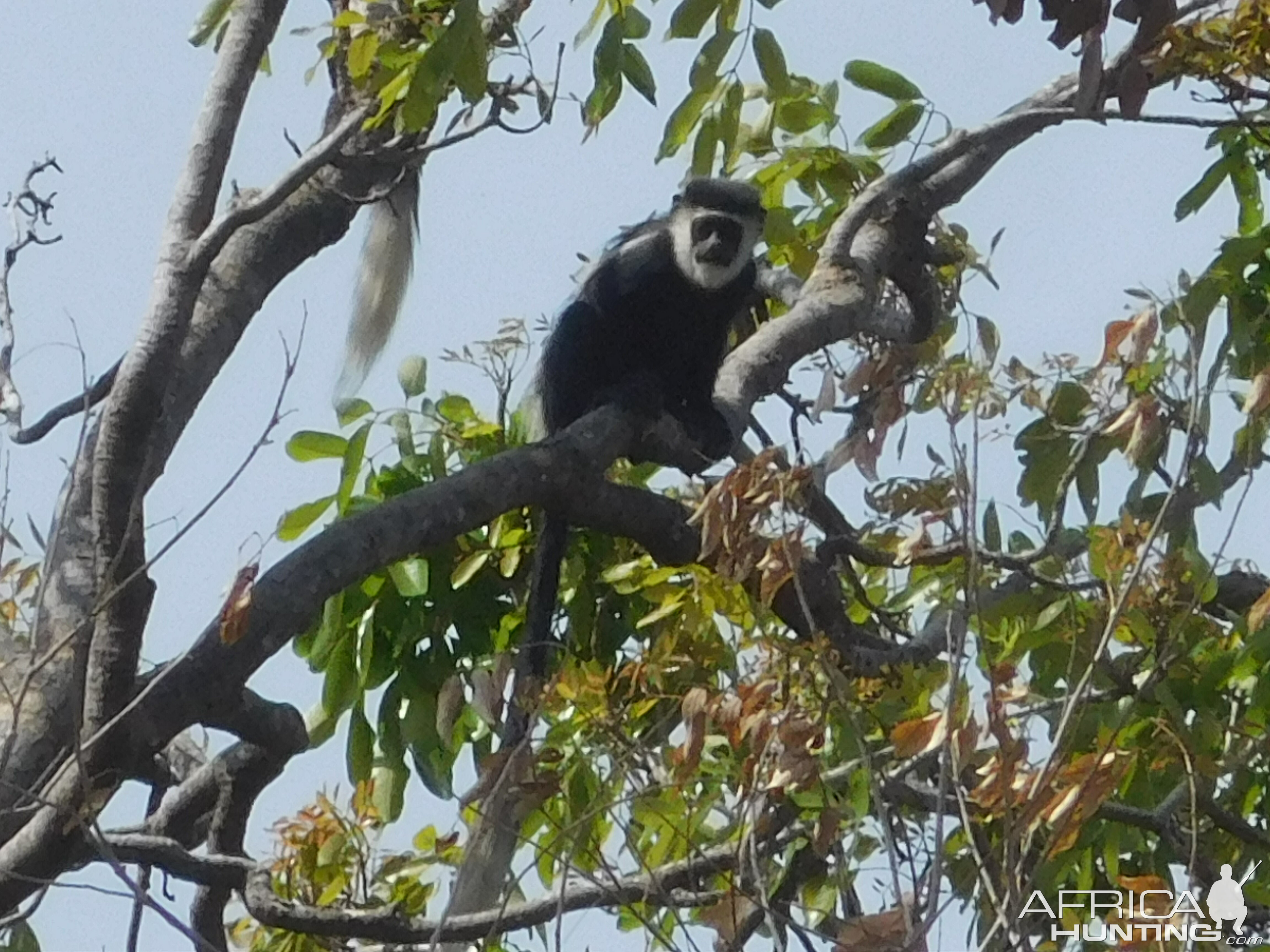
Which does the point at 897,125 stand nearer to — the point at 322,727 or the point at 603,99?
the point at 603,99

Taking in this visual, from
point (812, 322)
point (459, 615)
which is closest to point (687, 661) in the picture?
point (459, 615)

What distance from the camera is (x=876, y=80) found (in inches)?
107

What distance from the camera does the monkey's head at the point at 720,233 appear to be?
3.71 m

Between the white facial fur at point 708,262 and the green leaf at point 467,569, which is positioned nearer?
the green leaf at point 467,569

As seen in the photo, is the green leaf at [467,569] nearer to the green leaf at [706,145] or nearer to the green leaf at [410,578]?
the green leaf at [410,578]

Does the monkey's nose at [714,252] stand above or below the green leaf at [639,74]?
above

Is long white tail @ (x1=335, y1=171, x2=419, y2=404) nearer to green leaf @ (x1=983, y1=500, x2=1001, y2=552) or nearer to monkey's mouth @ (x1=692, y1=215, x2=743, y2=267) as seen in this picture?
monkey's mouth @ (x1=692, y1=215, x2=743, y2=267)

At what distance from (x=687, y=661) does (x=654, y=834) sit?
1.13ft

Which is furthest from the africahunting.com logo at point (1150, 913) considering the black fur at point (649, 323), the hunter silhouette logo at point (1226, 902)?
the black fur at point (649, 323)

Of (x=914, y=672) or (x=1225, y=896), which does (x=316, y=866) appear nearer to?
(x=914, y=672)

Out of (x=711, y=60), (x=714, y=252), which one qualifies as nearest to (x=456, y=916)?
(x=711, y=60)

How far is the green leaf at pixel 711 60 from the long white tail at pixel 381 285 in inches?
54.8

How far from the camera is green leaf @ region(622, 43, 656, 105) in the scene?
7.21 feet

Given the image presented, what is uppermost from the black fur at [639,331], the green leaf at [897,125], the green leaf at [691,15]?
the black fur at [639,331]
